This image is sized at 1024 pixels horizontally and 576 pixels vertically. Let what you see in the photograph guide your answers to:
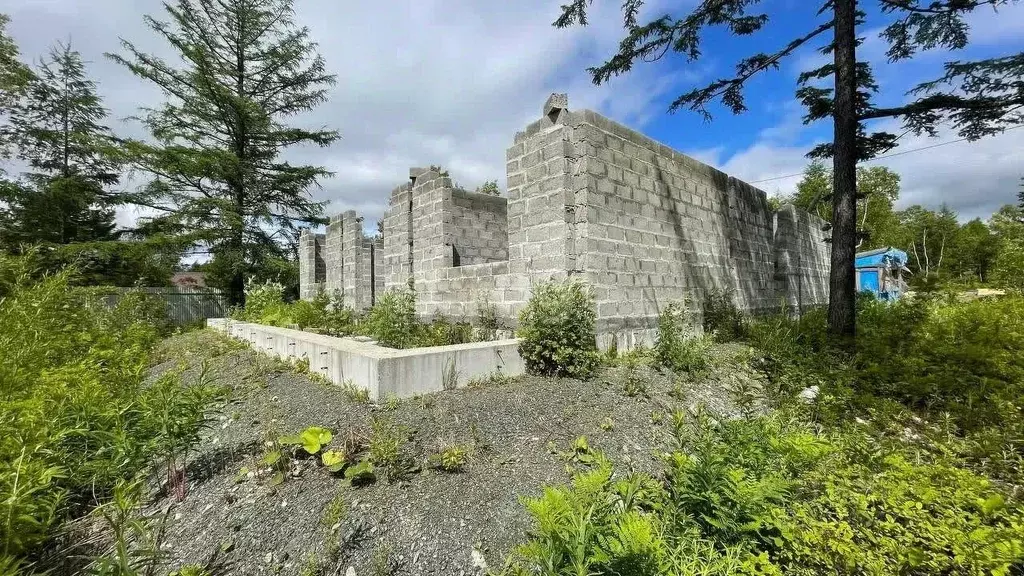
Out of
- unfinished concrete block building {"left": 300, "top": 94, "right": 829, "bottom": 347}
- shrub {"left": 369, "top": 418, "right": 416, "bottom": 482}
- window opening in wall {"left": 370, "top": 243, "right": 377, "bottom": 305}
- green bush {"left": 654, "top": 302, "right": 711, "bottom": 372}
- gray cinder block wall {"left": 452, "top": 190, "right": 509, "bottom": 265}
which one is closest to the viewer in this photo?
shrub {"left": 369, "top": 418, "right": 416, "bottom": 482}

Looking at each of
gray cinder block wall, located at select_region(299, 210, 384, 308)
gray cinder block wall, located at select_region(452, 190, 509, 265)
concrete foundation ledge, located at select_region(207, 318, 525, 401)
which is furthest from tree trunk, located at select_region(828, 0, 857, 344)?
gray cinder block wall, located at select_region(299, 210, 384, 308)

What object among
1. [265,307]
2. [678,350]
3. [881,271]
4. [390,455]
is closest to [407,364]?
[390,455]

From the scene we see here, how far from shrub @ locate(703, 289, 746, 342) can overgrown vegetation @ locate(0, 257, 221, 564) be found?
7225 millimetres

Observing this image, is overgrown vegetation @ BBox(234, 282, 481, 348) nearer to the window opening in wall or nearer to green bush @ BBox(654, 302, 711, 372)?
the window opening in wall

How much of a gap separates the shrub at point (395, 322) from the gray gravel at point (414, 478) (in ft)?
4.07

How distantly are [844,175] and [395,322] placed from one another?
7.41 m

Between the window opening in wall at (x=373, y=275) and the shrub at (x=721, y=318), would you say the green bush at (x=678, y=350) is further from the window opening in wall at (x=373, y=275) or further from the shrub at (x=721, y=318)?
the window opening in wall at (x=373, y=275)

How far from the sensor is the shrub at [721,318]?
23.6 ft

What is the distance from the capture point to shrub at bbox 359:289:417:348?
18.6ft

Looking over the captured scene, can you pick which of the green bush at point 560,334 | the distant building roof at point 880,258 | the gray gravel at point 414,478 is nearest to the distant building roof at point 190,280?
the gray gravel at point 414,478

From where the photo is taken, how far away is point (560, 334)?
4.74 meters

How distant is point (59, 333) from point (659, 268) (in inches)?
295

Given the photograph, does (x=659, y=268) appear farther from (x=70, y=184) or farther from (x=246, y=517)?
(x=70, y=184)

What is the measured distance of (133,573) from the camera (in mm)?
1731
